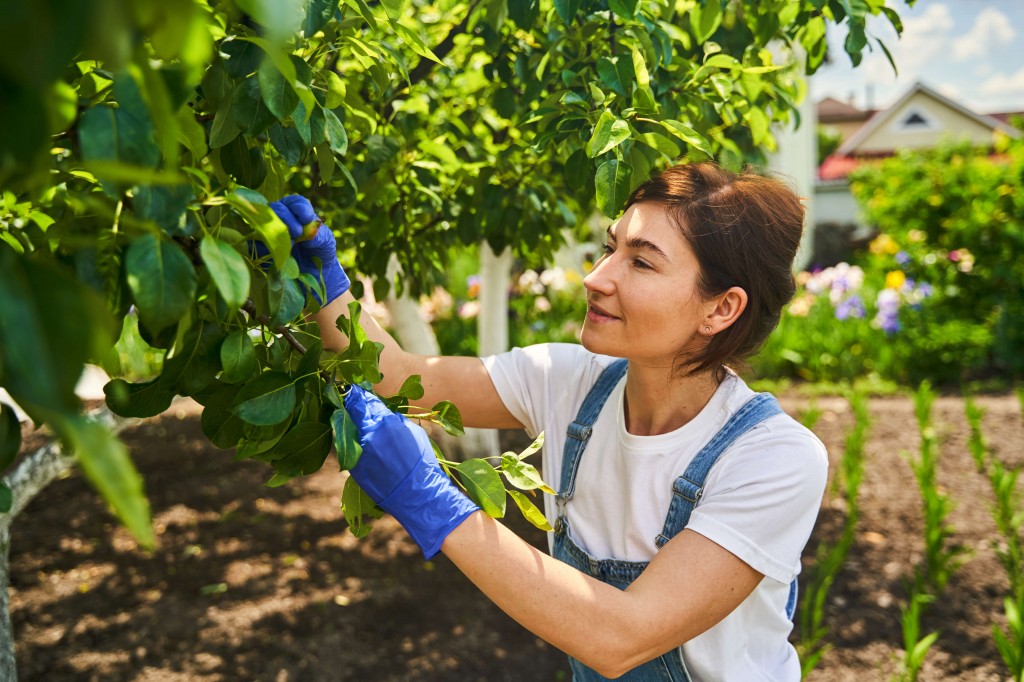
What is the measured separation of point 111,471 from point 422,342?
11.5ft

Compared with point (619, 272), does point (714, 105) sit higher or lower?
higher

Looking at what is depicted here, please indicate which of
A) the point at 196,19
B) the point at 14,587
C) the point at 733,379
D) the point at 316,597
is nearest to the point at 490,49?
the point at 733,379

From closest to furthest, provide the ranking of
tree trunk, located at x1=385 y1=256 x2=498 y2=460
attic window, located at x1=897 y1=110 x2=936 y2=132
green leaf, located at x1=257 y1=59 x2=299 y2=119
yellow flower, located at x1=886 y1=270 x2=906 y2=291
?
green leaf, located at x1=257 y1=59 x2=299 y2=119 < tree trunk, located at x1=385 y1=256 x2=498 y2=460 < yellow flower, located at x1=886 y1=270 x2=906 y2=291 < attic window, located at x1=897 y1=110 x2=936 y2=132

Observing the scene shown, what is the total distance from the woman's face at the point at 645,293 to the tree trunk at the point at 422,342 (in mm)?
1984

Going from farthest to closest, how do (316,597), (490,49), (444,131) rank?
(316,597), (444,131), (490,49)

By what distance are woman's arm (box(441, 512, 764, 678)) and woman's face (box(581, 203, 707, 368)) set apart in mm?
383

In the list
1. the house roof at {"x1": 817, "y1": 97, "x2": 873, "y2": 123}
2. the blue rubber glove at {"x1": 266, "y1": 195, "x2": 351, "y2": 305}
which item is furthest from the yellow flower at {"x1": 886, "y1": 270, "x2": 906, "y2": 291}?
the house roof at {"x1": 817, "y1": 97, "x2": 873, "y2": 123}

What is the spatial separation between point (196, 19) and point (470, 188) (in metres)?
1.65

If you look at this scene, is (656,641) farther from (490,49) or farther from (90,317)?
(490,49)

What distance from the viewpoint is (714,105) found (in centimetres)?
167

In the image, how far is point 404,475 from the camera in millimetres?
1144

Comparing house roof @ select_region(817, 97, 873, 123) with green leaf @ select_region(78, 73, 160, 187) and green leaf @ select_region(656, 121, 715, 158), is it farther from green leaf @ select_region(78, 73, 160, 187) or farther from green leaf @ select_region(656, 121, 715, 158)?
green leaf @ select_region(78, 73, 160, 187)

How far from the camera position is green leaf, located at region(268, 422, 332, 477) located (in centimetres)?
96

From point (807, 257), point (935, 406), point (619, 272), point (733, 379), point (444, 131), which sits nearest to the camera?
point (619, 272)
